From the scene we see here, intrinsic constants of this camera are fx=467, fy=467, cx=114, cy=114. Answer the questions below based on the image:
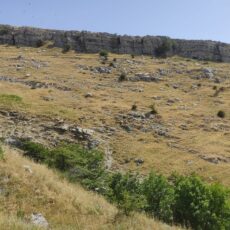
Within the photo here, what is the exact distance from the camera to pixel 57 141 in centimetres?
3819

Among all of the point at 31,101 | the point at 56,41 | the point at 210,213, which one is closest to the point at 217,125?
the point at 31,101

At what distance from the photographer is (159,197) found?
20.9m

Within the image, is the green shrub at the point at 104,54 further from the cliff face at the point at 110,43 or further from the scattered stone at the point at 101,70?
the scattered stone at the point at 101,70

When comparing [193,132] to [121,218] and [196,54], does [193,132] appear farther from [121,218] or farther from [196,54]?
[196,54]

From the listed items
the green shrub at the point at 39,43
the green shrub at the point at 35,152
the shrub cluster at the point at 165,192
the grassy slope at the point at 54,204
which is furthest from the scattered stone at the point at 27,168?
the green shrub at the point at 39,43

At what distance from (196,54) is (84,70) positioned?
3097cm

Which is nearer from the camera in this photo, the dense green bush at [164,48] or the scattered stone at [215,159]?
the scattered stone at [215,159]

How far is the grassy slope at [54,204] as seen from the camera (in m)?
11.5

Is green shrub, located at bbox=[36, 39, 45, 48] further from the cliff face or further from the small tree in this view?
the cliff face

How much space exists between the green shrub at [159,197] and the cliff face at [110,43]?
6699 centimetres

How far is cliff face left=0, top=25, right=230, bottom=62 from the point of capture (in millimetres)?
88938

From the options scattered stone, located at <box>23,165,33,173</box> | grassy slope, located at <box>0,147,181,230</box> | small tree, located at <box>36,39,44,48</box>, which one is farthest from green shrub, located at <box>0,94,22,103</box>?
small tree, located at <box>36,39,44,48</box>

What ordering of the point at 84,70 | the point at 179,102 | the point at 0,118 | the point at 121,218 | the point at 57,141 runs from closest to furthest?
the point at 121,218 < the point at 57,141 < the point at 0,118 < the point at 179,102 < the point at 84,70

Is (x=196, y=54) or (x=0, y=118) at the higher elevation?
(x=196, y=54)
